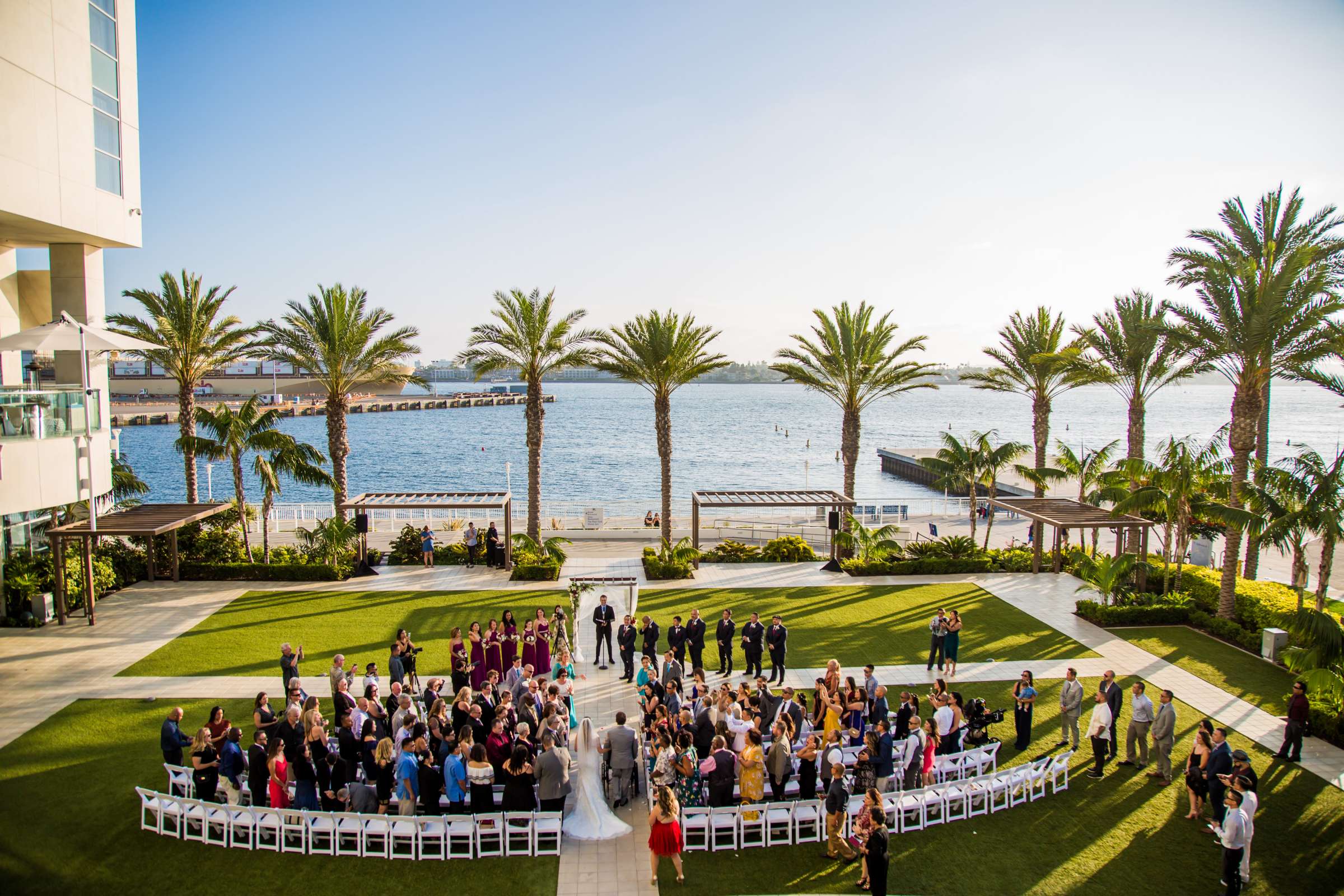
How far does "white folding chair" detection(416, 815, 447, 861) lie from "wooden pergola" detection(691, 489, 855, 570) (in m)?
14.7

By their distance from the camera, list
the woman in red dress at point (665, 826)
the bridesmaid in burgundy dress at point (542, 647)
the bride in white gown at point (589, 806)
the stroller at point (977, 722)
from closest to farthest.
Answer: the woman in red dress at point (665, 826), the bride in white gown at point (589, 806), the stroller at point (977, 722), the bridesmaid in burgundy dress at point (542, 647)

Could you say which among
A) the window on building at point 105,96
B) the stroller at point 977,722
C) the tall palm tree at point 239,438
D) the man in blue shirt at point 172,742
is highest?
the window on building at point 105,96

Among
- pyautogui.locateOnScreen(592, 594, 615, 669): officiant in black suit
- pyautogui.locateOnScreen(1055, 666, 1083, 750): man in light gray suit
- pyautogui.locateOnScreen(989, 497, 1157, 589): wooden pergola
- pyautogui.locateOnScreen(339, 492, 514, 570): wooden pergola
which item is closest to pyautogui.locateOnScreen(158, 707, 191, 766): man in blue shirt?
pyautogui.locateOnScreen(592, 594, 615, 669): officiant in black suit

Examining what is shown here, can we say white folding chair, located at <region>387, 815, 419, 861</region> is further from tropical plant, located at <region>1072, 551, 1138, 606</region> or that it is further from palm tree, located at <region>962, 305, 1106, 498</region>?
palm tree, located at <region>962, 305, 1106, 498</region>

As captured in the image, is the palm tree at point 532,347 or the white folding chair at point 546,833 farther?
the palm tree at point 532,347

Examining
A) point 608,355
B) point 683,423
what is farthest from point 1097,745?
point 683,423

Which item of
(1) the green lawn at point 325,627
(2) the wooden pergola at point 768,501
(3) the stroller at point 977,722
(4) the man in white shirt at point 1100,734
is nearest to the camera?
(4) the man in white shirt at point 1100,734

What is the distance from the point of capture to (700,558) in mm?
25594

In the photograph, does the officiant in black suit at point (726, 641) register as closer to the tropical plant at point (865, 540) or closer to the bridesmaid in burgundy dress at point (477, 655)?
the bridesmaid in burgundy dress at point (477, 655)

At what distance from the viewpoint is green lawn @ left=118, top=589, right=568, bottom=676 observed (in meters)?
16.4

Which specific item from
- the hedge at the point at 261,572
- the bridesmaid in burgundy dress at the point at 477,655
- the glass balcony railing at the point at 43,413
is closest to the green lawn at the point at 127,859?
the bridesmaid in burgundy dress at the point at 477,655

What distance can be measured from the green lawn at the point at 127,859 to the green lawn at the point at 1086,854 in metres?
2.37

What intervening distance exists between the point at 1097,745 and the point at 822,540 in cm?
2044

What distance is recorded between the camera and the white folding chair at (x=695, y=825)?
9.74m
